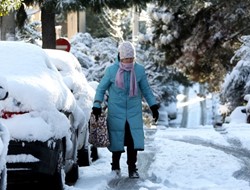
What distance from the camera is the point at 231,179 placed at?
8406mm

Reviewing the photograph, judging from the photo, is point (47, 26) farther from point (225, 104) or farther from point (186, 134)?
point (225, 104)

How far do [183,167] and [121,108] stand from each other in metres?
1.34

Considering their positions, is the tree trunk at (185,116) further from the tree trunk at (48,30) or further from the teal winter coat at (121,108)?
the teal winter coat at (121,108)

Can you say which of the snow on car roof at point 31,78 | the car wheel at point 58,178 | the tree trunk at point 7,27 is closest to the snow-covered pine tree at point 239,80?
the tree trunk at point 7,27

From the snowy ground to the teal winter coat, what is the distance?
49cm

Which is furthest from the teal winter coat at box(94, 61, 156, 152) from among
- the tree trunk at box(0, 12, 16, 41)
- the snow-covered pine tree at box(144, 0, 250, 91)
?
the snow-covered pine tree at box(144, 0, 250, 91)

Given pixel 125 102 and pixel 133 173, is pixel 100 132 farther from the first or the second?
pixel 133 173

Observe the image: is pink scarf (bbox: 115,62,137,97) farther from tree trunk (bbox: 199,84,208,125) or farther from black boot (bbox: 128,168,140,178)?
tree trunk (bbox: 199,84,208,125)

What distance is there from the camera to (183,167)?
945cm

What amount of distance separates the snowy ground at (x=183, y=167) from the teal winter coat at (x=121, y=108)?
0.49 m

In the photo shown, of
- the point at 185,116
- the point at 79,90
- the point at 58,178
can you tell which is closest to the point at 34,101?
the point at 58,178

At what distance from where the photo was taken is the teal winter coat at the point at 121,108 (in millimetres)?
8750

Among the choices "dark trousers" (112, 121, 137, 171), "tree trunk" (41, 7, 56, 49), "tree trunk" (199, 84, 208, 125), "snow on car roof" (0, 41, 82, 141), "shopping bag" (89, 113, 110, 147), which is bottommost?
"tree trunk" (199, 84, 208, 125)

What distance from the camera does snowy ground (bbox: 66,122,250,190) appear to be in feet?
26.6
